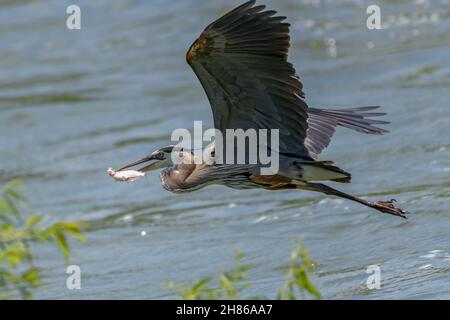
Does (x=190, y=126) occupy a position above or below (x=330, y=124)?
below

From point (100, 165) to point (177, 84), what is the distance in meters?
3.05

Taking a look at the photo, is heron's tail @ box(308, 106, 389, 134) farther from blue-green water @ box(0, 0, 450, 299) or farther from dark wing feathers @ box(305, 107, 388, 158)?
blue-green water @ box(0, 0, 450, 299)

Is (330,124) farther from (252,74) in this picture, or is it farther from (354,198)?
(252,74)

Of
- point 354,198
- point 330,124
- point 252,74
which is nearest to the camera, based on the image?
point 252,74

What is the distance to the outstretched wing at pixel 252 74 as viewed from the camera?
7.59m

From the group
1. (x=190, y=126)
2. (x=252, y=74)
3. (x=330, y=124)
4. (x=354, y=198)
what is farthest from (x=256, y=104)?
(x=190, y=126)

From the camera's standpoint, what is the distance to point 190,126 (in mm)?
14562

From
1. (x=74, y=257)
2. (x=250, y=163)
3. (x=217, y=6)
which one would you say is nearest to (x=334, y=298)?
(x=250, y=163)

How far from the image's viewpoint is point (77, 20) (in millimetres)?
20062

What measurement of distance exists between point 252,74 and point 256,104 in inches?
13.8

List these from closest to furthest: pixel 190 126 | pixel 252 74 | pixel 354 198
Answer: pixel 252 74
pixel 354 198
pixel 190 126

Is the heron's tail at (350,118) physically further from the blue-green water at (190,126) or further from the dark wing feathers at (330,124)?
the blue-green water at (190,126)

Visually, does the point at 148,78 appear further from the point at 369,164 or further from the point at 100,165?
the point at 369,164

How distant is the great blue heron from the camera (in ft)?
25.0
